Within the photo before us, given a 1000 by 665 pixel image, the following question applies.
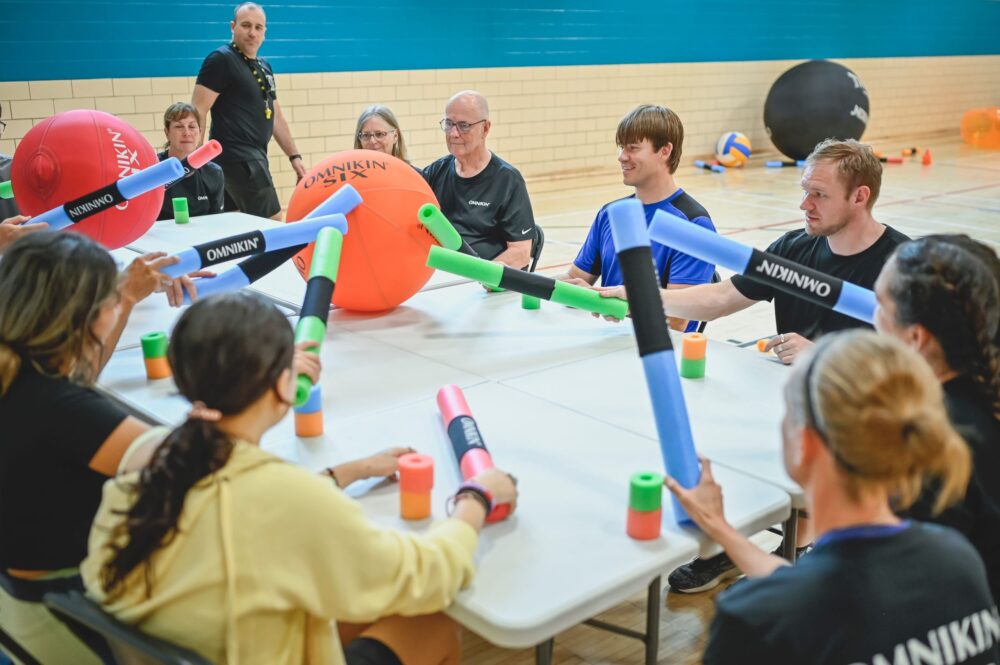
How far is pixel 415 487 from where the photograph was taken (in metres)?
1.92

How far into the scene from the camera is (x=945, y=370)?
1.93 m

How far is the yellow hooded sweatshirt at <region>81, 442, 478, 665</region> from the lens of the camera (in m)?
1.50

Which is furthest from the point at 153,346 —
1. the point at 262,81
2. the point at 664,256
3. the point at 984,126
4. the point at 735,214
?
the point at 984,126

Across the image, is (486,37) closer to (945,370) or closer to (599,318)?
(599,318)

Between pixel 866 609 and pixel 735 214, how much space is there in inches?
349

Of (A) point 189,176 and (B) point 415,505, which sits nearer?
(B) point 415,505

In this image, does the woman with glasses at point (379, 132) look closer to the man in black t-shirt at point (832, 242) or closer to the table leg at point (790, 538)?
the man in black t-shirt at point (832, 242)

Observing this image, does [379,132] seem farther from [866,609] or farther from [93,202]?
[866,609]

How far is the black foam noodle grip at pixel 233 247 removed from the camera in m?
3.04

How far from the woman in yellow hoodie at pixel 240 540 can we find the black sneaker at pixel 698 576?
1.76 meters

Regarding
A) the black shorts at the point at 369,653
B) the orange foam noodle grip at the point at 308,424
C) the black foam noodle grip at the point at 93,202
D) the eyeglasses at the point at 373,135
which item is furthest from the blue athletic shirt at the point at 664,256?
the black shorts at the point at 369,653

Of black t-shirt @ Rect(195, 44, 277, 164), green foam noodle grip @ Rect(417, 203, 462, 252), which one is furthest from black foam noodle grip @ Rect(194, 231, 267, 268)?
black t-shirt @ Rect(195, 44, 277, 164)

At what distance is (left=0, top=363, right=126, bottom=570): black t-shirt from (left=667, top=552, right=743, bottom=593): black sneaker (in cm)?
196

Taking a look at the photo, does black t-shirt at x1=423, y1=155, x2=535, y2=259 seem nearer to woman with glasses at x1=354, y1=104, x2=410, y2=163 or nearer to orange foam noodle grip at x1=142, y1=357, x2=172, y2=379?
woman with glasses at x1=354, y1=104, x2=410, y2=163
